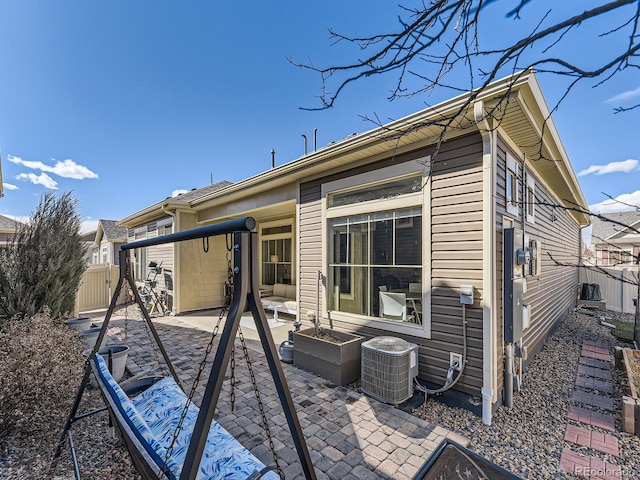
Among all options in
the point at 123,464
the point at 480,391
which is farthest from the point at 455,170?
the point at 123,464

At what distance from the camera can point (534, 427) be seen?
310 centimetres

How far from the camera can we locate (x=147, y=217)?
10297mm

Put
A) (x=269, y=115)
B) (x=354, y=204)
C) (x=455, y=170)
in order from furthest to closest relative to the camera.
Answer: (x=269, y=115) < (x=354, y=204) < (x=455, y=170)

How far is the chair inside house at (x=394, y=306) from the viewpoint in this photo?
3.94 meters

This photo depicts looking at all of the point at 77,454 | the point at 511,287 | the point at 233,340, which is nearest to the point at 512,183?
the point at 511,287

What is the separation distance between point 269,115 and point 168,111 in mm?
3158

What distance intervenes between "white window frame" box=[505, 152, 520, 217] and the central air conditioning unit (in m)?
2.23

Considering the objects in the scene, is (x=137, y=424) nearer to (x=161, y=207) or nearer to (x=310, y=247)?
(x=310, y=247)

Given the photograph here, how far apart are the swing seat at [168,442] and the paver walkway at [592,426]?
8.89 ft

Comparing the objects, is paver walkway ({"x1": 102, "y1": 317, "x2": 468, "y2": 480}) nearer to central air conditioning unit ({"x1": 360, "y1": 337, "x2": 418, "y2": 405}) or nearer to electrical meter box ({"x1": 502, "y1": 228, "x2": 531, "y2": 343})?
central air conditioning unit ({"x1": 360, "y1": 337, "x2": 418, "y2": 405})

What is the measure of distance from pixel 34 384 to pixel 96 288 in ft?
32.8

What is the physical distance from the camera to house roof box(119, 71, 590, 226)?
8.80ft

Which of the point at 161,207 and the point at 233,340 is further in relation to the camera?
the point at 161,207

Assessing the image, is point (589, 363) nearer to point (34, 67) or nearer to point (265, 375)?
point (265, 375)
